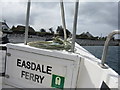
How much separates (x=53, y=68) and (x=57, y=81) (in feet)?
0.43

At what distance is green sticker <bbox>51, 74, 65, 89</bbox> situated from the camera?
156 centimetres

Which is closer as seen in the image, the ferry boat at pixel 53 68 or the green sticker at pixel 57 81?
the ferry boat at pixel 53 68

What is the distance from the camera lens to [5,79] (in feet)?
6.07

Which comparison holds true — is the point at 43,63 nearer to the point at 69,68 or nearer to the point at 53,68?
the point at 53,68

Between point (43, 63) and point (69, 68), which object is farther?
point (43, 63)

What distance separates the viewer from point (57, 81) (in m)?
1.59

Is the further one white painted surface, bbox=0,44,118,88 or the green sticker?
the green sticker

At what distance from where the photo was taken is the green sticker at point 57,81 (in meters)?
1.56

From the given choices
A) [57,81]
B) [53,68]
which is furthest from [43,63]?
[57,81]

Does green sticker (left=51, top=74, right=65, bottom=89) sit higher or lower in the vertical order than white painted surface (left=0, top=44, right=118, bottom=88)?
lower

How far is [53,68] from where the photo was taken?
62.5 inches

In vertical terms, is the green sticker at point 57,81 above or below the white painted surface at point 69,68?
below

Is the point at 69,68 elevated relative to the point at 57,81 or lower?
elevated

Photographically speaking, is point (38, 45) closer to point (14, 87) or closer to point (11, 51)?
point (11, 51)
